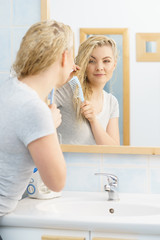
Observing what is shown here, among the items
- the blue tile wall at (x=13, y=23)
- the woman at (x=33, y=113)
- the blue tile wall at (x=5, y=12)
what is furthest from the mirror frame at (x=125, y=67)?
the woman at (x=33, y=113)

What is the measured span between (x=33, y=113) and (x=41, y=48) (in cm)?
21

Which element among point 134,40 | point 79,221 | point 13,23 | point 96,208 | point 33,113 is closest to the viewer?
point 33,113

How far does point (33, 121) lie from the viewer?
1023 mm

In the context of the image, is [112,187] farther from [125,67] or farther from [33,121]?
[33,121]

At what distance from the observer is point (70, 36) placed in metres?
1.16

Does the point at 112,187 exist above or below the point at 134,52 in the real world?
below

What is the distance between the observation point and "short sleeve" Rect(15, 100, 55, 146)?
1021 millimetres

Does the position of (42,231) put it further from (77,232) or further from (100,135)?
(100,135)

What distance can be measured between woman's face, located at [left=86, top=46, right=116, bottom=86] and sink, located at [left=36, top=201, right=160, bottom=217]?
55 centimetres

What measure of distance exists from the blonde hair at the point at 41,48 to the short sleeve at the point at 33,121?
0.13 metres

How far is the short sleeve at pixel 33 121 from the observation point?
1021 mm

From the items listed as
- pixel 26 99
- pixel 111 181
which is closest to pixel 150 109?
pixel 111 181

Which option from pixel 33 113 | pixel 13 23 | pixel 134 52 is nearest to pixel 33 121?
pixel 33 113

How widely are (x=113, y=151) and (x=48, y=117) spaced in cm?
65
